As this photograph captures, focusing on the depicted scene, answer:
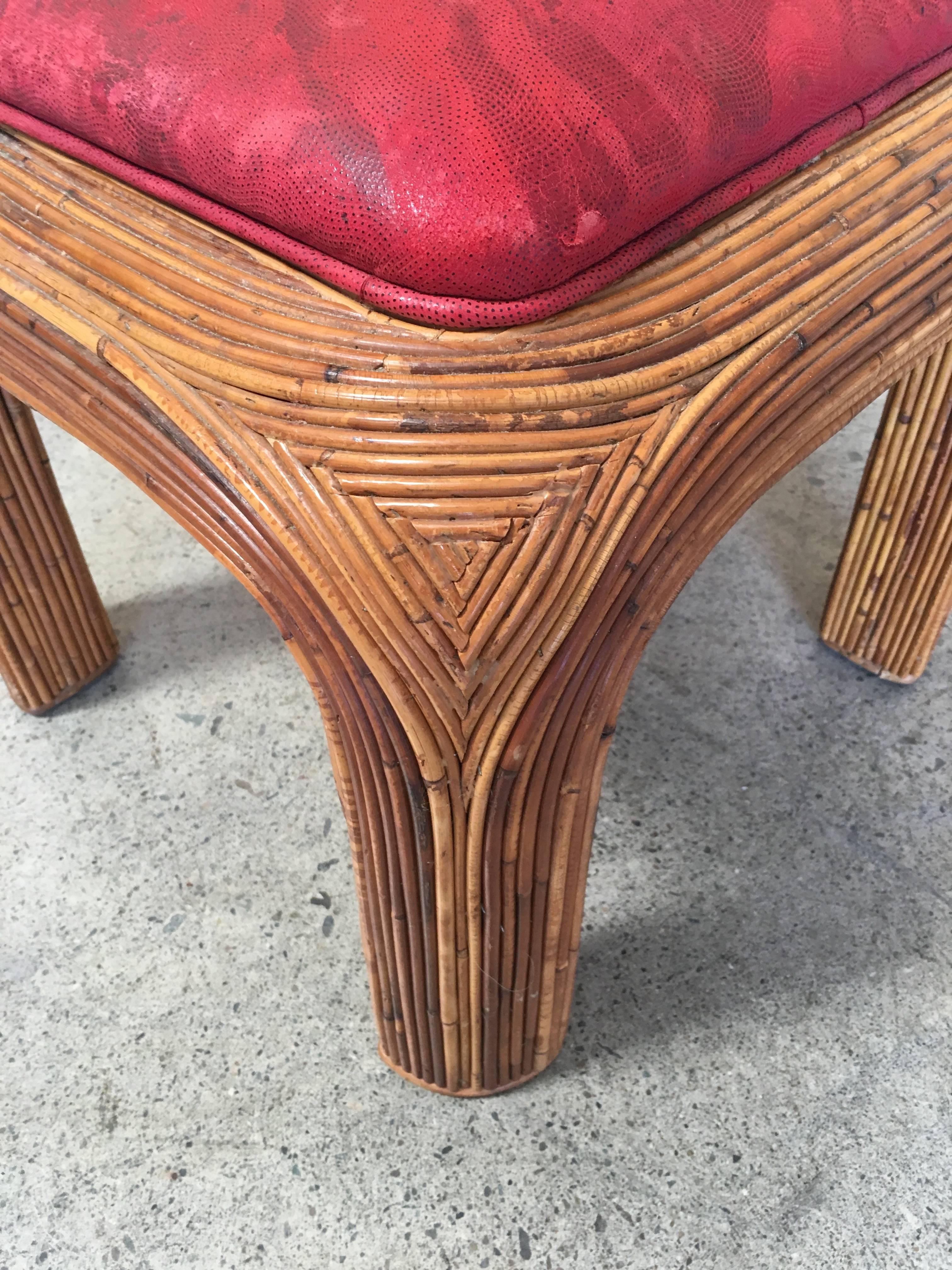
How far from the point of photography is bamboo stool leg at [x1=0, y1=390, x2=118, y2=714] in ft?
2.97

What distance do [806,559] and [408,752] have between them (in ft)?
2.38

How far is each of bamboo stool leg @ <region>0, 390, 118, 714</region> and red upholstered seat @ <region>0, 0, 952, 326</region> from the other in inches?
11.4

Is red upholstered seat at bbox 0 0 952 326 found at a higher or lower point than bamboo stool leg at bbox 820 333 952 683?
higher

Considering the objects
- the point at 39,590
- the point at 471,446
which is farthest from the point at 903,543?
the point at 39,590

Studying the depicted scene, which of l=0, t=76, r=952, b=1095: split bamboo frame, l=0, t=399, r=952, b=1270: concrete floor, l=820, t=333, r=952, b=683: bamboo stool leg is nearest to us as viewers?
l=0, t=76, r=952, b=1095: split bamboo frame

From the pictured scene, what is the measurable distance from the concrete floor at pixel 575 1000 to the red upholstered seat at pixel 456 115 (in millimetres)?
508

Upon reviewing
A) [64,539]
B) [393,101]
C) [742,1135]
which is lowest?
[742,1135]

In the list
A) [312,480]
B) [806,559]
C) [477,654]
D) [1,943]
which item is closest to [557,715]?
[477,654]

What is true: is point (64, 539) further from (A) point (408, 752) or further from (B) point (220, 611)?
(A) point (408, 752)

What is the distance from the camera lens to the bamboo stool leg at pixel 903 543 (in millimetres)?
890

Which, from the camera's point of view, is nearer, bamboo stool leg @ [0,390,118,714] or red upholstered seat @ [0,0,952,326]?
red upholstered seat @ [0,0,952,326]

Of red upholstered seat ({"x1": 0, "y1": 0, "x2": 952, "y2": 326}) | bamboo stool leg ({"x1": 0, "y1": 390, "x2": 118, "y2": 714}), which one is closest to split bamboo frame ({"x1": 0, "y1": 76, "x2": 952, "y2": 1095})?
red upholstered seat ({"x1": 0, "y1": 0, "x2": 952, "y2": 326})

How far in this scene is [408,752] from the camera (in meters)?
0.56

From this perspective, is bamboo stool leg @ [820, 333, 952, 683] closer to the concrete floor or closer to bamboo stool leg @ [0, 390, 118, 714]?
the concrete floor
